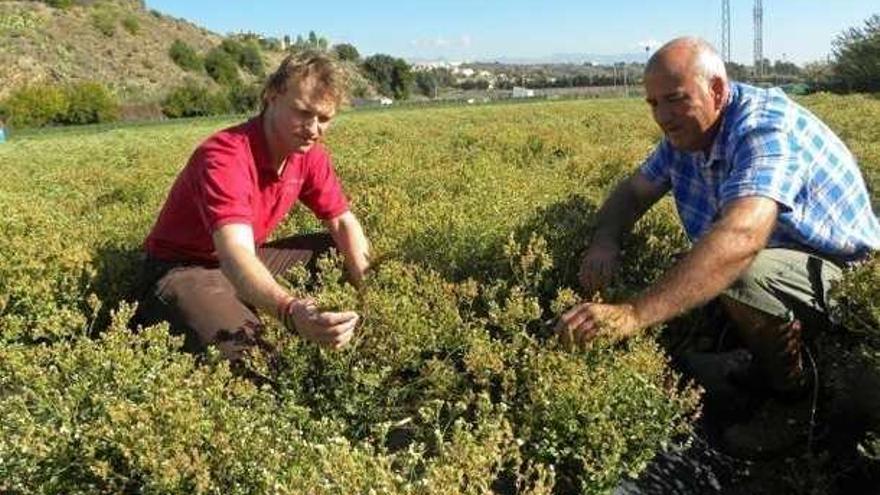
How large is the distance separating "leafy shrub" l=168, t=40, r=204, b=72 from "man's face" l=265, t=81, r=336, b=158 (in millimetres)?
81708

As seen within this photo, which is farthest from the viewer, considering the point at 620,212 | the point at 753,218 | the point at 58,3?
the point at 58,3

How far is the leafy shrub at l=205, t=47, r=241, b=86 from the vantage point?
85.1 m

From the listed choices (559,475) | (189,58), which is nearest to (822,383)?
(559,475)

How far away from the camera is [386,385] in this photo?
338 centimetres

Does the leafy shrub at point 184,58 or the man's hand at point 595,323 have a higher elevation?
the leafy shrub at point 184,58

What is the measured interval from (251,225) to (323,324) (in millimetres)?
946

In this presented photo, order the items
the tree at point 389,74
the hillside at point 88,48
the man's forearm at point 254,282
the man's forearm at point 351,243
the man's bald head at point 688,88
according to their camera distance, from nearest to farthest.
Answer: the man's forearm at point 254,282 → the man's bald head at point 688,88 → the man's forearm at point 351,243 → the hillside at point 88,48 → the tree at point 389,74

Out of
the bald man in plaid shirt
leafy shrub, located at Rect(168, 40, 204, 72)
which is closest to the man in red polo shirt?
the bald man in plaid shirt

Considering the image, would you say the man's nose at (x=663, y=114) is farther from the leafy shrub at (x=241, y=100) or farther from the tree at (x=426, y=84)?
the tree at (x=426, y=84)

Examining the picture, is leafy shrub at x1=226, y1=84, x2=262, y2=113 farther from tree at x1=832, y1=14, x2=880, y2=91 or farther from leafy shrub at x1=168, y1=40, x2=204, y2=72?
tree at x1=832, y1=14, x2=880, y2=91

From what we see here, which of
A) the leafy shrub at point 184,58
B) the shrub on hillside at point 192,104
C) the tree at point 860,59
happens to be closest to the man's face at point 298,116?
the tree at point 860,59

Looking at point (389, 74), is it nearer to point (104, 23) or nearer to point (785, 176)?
point (104, 23)

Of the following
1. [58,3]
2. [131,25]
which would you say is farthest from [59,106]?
[58,3]

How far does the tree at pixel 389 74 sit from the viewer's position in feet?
335
